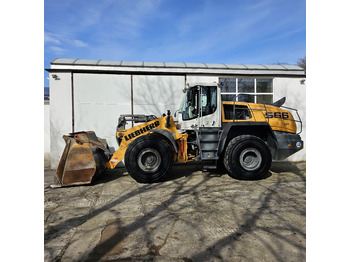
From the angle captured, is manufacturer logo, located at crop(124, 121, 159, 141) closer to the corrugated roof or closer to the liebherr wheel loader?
the liebherr wheel loader

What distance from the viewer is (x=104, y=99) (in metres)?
8.77

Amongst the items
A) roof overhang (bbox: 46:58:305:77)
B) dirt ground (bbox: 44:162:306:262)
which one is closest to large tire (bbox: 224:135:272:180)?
dirt ground (bbox: 44:162:306:262)

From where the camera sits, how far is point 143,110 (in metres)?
9.02

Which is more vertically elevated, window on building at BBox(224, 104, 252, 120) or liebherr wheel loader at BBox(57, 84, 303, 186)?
window on building at BBox(224, 104, 252, 120)

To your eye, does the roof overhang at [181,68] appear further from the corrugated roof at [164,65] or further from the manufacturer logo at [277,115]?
the manufacturer logo at [277,115]

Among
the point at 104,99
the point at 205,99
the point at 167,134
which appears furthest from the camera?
the point at 104,99

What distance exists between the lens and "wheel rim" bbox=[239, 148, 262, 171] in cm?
631

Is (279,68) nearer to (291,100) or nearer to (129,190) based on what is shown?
(291,100)

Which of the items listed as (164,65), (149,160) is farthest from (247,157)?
(164,65)

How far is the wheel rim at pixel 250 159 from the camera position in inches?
248

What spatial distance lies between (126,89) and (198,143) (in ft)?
13.0

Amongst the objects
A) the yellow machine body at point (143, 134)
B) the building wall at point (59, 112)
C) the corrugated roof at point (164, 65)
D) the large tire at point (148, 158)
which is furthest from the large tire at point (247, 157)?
the building wall at point (59, 112)

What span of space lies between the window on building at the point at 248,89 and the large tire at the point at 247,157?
3.63 meters

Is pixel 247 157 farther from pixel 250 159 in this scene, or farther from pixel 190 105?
pixel 190 105
